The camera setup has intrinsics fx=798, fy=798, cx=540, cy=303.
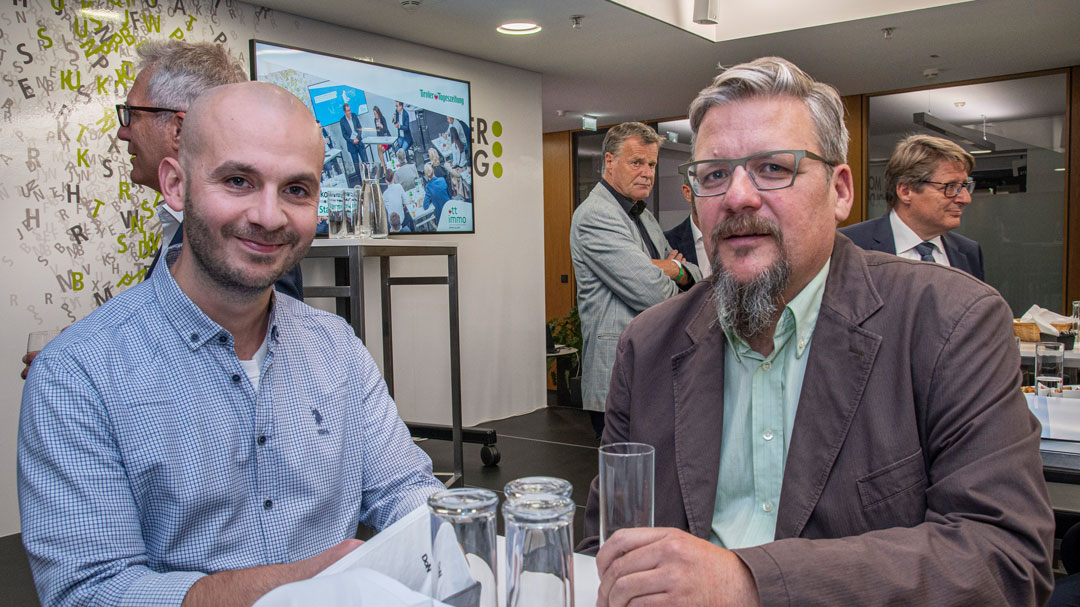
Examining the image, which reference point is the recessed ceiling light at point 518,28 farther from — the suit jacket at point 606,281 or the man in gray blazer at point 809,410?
the man in gray blazer at point 809,410

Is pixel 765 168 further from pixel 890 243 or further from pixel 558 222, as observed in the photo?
pixel 558 222

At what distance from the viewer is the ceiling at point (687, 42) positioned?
4539 millimetres

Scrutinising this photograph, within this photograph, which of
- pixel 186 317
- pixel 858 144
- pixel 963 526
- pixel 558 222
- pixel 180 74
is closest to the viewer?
pixel 963 526

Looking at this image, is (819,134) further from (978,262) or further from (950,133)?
(950,133)

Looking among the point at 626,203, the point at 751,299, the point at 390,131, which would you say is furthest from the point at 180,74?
the point at 390,131

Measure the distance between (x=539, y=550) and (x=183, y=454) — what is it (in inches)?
27.0

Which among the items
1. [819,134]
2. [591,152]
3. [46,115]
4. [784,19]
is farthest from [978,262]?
[591,152]

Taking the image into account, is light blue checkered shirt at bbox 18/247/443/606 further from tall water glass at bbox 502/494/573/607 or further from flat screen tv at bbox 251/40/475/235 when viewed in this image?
flat screen tv at bbox 251/40/475/235

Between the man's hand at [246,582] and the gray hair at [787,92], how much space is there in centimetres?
97

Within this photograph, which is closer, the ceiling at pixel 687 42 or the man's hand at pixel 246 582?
the man's hand at pixel 246 582

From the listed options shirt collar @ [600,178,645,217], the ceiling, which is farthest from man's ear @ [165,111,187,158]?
the ceiling

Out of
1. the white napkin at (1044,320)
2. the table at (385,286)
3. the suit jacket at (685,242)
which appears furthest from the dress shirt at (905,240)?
the table at (385,286)

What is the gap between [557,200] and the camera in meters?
8.67

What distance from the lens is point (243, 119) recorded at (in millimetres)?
1313
